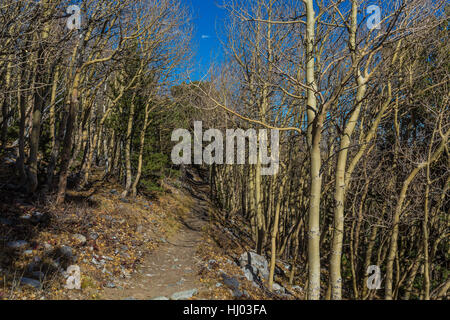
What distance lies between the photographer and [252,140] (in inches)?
424

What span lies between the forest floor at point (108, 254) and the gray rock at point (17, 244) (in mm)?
17

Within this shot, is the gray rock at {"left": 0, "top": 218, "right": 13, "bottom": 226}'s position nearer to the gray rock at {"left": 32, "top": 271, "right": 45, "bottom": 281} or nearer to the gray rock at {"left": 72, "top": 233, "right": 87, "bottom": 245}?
the gray rock at {"left": 72, "top": 233, "right": 87, "bottom": 245}

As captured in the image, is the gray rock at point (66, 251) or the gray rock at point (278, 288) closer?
the gray rock at point (66, 251)

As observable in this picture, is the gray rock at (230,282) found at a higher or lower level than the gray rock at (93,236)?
lower

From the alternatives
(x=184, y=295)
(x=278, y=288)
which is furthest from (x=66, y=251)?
(x=278, y=288)

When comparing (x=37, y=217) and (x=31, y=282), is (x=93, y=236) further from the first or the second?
(x=31, y=282)

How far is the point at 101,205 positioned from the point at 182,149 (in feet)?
37.0

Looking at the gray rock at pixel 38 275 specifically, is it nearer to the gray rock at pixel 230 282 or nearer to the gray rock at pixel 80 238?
the gray rock at pixel 80 238

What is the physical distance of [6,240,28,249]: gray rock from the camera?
18.8 feet

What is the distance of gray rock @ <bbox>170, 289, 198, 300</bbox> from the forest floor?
2cm

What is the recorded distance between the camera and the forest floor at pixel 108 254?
538 cm

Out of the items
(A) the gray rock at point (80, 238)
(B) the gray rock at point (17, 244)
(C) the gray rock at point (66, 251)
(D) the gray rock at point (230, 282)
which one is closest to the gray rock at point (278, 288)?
(D) the gray rock at point (230, 282)

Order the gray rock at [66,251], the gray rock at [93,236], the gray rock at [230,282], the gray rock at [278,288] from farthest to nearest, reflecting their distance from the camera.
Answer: the gray rock at [278,288] < the gray rock at [93,236] < the gray rock at [230,282] < the gray rock at [66,251]

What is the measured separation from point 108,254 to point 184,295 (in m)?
2.66
